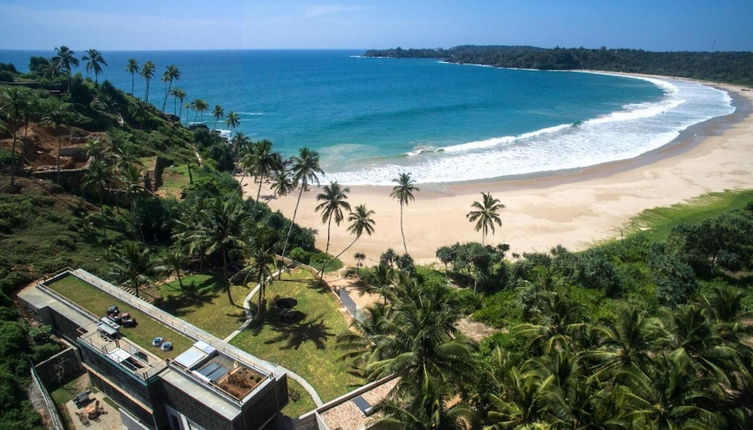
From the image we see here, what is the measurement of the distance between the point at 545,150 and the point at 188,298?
69083mm

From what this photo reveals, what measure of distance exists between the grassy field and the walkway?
40.6 m

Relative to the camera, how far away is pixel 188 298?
103ft

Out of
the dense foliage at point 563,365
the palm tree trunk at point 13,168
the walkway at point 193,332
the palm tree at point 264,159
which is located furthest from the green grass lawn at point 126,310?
the palm tree trunk at point 13,168

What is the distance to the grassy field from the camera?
46219mm

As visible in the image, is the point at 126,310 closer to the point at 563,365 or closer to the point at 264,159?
the point at 264,159

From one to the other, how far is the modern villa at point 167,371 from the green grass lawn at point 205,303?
6035 mm

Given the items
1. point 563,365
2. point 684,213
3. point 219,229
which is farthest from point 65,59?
point 684,213

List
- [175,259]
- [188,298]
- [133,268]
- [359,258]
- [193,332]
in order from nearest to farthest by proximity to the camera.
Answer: [193,332], [133,268], [188,298], [175,259], [359,258]

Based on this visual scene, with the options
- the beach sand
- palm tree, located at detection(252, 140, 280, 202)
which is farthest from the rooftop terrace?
the beach sand

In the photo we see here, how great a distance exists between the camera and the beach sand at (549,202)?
4566cm

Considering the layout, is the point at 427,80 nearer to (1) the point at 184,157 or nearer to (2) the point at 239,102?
(2) the point at 239,102

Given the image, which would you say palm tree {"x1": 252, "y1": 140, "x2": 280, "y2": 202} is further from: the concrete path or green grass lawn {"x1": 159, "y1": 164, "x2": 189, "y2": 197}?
green grass lawn {"x1": 159, "y1": 164, "x2": 189, "y2": 197}

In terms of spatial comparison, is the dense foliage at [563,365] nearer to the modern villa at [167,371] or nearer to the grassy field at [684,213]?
the modern villa at [167,371]

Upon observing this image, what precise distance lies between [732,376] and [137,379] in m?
27.2
